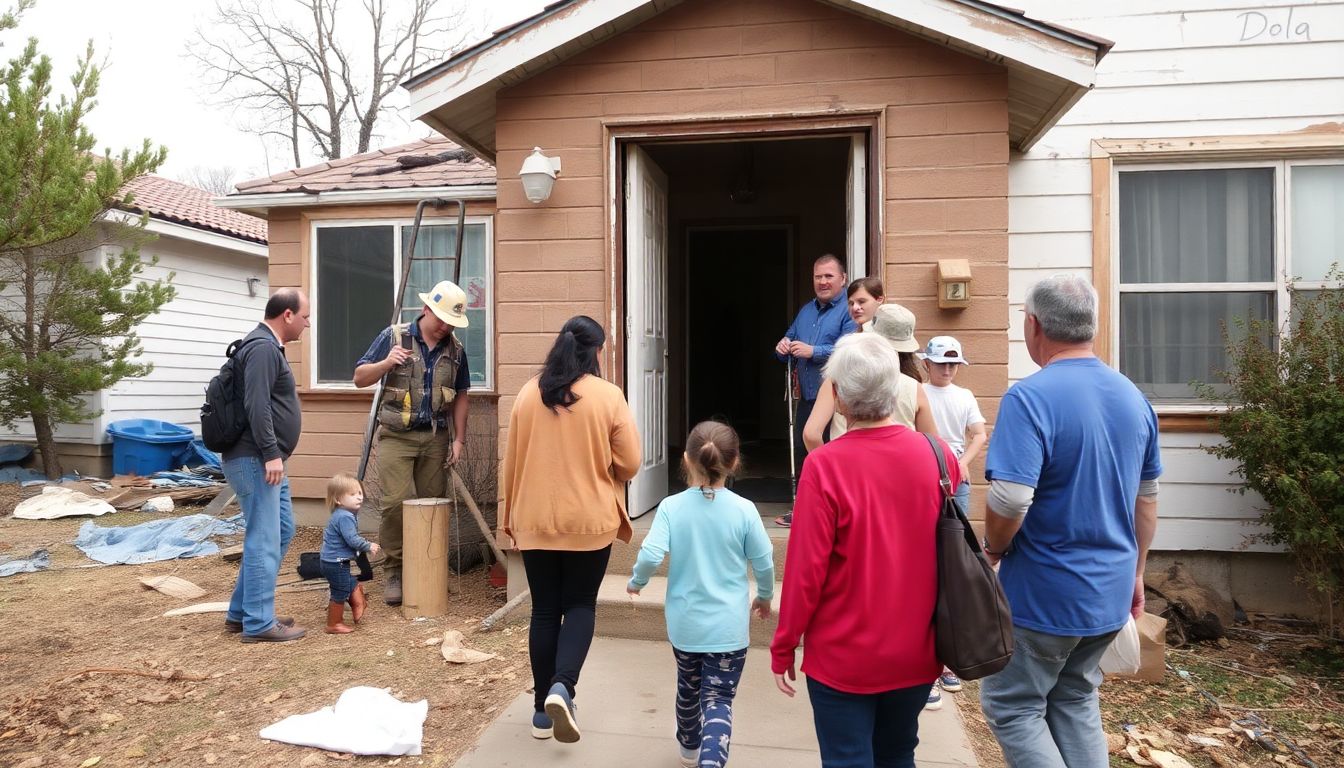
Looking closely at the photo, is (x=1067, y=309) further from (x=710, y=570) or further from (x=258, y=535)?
(x=258, y=535)

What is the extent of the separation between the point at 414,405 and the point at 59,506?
19.9 feet

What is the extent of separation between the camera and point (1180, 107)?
5.87 meters

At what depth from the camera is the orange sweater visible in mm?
3217

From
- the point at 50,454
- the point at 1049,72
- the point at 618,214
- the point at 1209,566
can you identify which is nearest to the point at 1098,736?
the point at 1049,72

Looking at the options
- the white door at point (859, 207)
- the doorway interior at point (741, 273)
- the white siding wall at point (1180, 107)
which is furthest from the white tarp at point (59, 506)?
the white siding wall at point (1180, 107)

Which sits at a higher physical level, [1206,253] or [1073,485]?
[1206,253]

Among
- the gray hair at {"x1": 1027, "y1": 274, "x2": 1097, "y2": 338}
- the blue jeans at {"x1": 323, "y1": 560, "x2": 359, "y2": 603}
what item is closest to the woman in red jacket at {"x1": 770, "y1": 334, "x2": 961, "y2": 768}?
the gray hair at {"x1": 1027, "y1": 274, "x2": 1097, "y2": 338}

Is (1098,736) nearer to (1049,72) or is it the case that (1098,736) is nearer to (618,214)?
(1049,72)

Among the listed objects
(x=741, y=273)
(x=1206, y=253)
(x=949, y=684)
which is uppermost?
(x=741, y=273)

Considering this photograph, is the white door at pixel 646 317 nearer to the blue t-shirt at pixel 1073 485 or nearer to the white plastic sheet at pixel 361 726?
the white plastic sheet at pixel 361 726

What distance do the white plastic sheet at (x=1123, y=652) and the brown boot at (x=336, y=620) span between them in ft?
13.1

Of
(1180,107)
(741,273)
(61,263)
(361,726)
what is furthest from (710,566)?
(61,263)

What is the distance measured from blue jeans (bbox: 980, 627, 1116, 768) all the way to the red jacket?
37cm

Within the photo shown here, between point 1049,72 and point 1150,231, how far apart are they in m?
2.04
